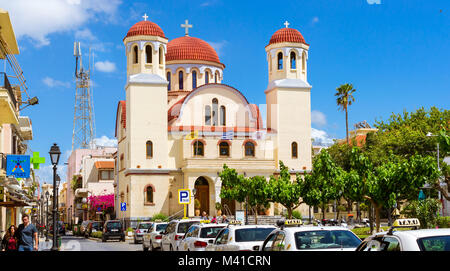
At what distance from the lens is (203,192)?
5772 cm

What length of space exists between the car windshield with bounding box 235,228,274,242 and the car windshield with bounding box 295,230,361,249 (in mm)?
3496

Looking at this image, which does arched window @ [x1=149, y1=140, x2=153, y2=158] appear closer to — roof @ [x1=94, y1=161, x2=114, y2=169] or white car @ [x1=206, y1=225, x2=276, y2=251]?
roof @ [x1=94, y1=161, x2=114, y2=169]

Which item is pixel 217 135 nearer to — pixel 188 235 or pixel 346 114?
pixel 346 114

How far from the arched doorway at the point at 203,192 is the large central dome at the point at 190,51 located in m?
13.1

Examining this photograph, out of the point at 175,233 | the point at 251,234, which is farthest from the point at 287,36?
the point at 251,234

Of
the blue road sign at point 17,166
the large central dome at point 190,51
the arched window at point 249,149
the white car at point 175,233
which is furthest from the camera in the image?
the large central dome at point 190,51

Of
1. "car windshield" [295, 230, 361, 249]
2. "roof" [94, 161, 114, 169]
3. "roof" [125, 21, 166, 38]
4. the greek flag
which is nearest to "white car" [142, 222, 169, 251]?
"car windshield" [295, 230, 361, 249]

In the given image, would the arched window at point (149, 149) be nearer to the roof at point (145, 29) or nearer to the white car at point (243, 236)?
the roof at point (145, 29)

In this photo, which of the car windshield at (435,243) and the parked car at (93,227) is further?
the parked car at (93,227)

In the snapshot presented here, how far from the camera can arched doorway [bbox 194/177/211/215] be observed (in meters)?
57.5

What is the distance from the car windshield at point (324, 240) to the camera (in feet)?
38.0

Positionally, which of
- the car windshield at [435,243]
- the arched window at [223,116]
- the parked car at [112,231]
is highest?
the arched window at [223,116]

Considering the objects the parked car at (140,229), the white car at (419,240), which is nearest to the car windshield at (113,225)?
the parked car at (140,229)

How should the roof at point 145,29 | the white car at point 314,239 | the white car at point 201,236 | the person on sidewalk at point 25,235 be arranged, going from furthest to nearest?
the roof at point 145,29 < the white car at point 201,236 < the person on sidewalk at point 25,235 < the white car at point 314,239
